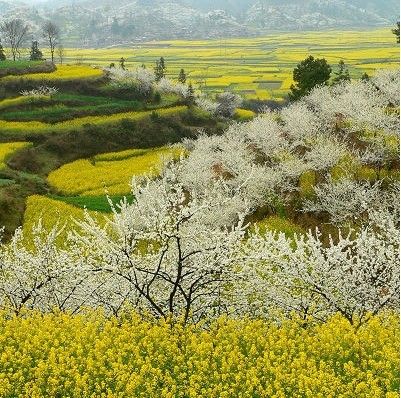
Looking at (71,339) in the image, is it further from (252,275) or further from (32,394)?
(252,275)

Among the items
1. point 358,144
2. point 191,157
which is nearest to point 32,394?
point 191,157

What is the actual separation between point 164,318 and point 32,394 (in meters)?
4.18

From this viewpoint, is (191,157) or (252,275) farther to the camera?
(191,157)

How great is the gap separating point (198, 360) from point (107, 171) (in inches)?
1693

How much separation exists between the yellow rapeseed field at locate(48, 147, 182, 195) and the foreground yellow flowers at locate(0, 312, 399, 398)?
3205 cm

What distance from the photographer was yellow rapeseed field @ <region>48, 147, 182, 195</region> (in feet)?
161

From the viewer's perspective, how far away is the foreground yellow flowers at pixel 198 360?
11.9 meters

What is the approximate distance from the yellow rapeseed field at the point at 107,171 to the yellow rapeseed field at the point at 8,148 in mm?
5016

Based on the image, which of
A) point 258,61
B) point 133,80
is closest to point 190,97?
point 133,80

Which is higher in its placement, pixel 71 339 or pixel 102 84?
pixel 102 84

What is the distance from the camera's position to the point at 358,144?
46.5m

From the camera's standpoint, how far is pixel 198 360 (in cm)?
1305

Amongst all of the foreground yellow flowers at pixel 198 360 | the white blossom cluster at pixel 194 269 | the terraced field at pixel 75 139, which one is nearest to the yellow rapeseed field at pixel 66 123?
the terraced field at pixel 75 139

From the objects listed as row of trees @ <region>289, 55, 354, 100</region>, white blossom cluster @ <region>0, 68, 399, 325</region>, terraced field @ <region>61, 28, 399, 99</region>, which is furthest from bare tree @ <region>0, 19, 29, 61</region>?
white blossom cluster @ <region>0, 68, 399, 325</region>
